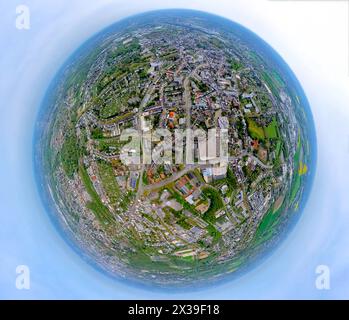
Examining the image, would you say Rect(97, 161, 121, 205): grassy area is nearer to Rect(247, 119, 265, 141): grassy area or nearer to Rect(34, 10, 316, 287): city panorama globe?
Rect(34, 10, 316, 287): city panorama globe

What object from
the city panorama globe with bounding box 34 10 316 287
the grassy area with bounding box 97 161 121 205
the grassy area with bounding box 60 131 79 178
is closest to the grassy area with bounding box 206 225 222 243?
the city panorama globe with bounding box 34 10 316 287

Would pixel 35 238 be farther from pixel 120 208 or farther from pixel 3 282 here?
pixel 120 208

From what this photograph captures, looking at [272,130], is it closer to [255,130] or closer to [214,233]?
[255,130]

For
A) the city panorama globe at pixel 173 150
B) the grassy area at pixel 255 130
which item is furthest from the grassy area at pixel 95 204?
the grassy area at pixel 255 130

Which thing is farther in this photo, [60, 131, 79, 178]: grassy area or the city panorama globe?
[60, 131, 79, 178]: grassy area

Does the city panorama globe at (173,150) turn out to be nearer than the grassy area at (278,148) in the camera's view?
Yes

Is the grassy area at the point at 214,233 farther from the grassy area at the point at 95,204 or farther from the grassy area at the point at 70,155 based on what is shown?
the grassy area at the point at 70,155

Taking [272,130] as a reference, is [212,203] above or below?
below

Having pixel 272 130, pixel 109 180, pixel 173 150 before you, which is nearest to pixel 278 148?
pixel 272 130
